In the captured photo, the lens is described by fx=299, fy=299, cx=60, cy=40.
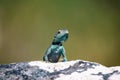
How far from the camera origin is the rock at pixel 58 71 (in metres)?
2.48

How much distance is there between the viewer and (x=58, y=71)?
2586mm

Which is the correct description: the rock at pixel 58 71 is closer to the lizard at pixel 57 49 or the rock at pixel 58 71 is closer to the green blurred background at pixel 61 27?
the lizard at pixel 57 49

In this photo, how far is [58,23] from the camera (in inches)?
148

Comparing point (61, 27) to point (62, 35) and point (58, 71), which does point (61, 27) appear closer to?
point (62, 35)

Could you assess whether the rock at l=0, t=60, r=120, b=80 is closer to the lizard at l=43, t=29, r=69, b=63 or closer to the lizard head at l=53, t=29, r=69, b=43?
the lizard at l=43, t=29, r=69, b=63

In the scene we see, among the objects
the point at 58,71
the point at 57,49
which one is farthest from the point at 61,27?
the point at 58,71

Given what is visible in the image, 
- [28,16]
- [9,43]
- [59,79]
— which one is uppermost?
[28,16]

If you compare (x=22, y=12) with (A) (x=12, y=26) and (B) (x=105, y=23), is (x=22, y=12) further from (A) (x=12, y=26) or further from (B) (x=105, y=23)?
(B) (x=105, y=23)

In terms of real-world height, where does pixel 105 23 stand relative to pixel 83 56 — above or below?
above

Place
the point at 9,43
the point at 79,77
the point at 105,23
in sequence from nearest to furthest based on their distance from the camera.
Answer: the point at 79,77 → the point at 9,43 → the point at 105,23

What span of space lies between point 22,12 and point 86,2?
0.84 m

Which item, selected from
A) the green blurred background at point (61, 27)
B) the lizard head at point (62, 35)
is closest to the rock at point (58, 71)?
the lizard head at point (62, 35)

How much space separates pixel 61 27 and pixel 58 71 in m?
1.25

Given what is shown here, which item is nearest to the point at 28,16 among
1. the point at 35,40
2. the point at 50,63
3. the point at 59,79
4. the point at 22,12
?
the point at 22,12
